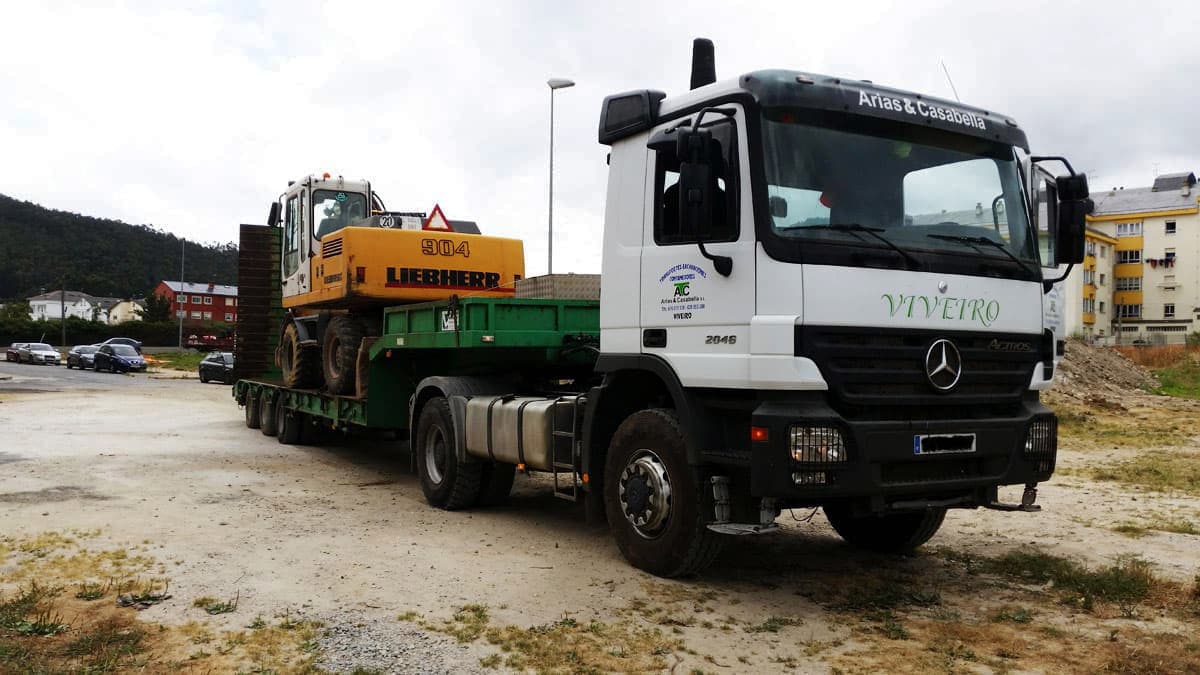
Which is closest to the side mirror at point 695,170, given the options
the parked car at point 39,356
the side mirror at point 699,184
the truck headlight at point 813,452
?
the side mirror at point 699,184

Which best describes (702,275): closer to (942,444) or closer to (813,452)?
(813,452)

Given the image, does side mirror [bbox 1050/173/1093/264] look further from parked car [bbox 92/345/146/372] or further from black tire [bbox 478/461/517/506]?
parked car [bbox 92/345/146/372]

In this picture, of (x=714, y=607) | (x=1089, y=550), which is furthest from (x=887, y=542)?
(x=714, y=607)

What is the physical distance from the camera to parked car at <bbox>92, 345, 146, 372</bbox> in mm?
43719

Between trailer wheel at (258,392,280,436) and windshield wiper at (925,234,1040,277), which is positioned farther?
trailer wheel at (258,392,280,436)

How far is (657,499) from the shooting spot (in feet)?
21.2

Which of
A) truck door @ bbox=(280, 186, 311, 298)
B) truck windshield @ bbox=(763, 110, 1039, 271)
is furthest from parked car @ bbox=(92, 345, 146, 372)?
truck windshield @ bbox=(763, 110, 1039, 271)

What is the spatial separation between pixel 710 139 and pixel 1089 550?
466 cm

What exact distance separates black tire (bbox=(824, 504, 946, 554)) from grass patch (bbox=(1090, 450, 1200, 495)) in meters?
4.97

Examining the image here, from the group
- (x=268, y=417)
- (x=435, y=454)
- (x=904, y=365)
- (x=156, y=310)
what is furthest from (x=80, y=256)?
(x=904, y=365)

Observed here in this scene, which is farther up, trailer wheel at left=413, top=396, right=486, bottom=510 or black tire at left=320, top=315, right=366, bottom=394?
black tire at left=320, top=315, right=366, bottom=394

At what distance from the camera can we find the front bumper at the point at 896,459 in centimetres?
560

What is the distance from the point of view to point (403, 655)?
16.4ft

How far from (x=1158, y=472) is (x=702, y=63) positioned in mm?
8441
